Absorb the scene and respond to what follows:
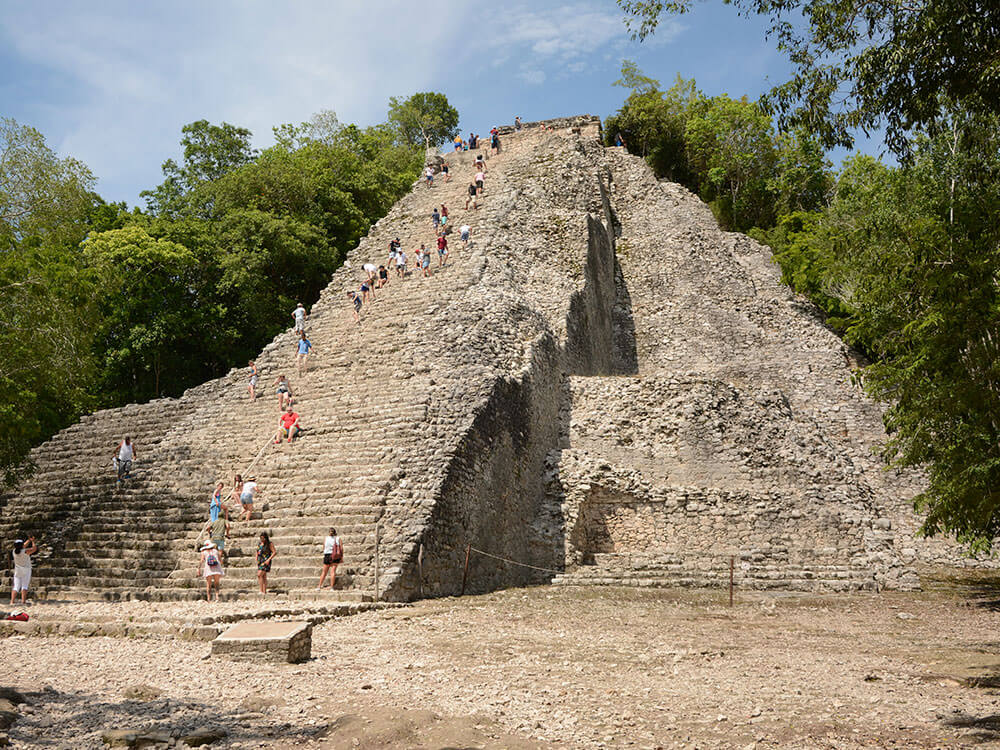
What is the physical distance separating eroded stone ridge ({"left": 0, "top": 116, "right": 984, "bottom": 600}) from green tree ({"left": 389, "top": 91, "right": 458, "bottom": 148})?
2670 centimetres

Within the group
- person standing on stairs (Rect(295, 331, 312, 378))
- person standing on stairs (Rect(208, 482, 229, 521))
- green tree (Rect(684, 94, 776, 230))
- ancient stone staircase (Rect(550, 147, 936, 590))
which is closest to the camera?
person standing on stairs (Rect(208, 482, 229, 521))

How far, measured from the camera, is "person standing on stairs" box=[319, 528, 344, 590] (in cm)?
1096

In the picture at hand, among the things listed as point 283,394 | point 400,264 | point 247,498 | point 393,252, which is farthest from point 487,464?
point 393,252

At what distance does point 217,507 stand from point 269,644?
19.9 feet

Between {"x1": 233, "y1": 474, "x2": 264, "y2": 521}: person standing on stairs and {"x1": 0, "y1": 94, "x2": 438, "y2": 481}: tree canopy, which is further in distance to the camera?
{"x1": 0, "y1": 94, "x2": 438, "y2": 481}: tree canopy

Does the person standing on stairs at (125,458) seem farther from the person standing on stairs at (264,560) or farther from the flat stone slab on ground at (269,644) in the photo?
the flat stone slab on ground at (269,644)

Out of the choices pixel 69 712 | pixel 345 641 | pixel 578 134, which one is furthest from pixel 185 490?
pixel 578 134

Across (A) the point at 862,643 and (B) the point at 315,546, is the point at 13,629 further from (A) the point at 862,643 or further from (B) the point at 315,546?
(A) the point at 862,643

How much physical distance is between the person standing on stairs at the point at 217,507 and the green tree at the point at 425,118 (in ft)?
117

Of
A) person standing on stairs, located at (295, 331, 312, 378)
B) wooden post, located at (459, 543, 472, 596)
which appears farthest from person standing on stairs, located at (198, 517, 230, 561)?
person standing on stairs, located at (295, 331, 312, 378)

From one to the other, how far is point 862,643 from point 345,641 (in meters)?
5.78

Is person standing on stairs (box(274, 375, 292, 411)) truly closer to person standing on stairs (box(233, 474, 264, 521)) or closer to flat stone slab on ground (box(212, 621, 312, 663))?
person standing on stairs (box(233, 474, 264, 521))

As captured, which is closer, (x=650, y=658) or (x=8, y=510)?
(x=650, y=658)

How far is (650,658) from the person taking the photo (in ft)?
25.8
